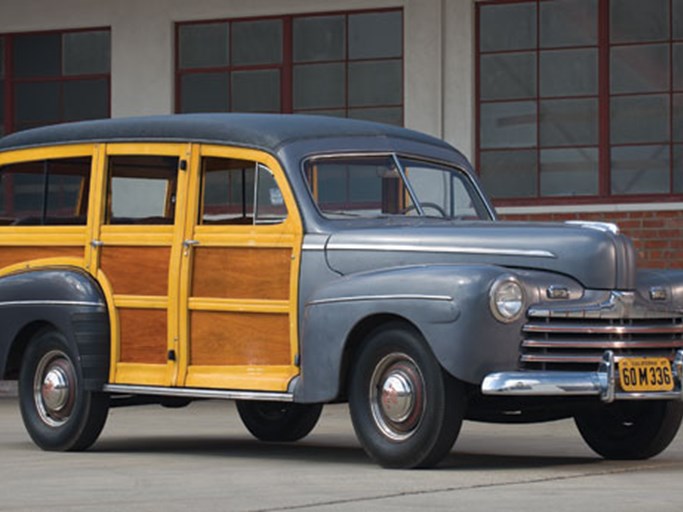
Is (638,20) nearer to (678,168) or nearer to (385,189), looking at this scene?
(678,168)

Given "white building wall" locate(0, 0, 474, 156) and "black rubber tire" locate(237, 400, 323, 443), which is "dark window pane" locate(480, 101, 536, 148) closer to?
"white building wall" locate(0, 0, 474, 156)

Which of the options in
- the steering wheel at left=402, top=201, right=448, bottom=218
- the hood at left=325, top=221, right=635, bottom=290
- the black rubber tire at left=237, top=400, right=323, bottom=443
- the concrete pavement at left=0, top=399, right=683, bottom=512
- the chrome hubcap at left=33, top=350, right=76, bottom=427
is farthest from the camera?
the black rubber tire at left=237, top=400, right=323, bottom=443

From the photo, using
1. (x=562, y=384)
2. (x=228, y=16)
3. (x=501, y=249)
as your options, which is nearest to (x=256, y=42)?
(x=228, y=16)

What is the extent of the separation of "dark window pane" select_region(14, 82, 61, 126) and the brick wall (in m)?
5.91

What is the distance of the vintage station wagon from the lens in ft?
31.4

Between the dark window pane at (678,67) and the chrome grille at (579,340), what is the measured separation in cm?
811

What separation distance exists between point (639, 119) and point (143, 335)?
25.5ft

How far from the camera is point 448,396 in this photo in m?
9.48

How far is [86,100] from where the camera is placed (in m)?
20.2

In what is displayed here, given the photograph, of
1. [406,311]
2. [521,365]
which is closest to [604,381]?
[521,365]

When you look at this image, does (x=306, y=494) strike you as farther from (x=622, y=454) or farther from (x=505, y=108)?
(x=505, y=108)

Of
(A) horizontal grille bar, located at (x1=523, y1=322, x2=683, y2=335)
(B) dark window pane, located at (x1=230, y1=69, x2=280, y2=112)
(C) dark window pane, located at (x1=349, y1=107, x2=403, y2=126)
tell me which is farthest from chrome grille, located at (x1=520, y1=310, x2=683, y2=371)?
(B) dark window pane, located at (x1=230, y1=69, x2=280, y2=112)

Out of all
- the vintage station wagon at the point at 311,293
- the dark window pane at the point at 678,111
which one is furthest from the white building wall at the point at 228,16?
the vintage station wagon at the point at 311,293

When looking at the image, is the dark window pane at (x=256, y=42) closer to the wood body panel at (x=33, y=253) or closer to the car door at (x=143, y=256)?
the wood body panel at (x=33, y=253)
